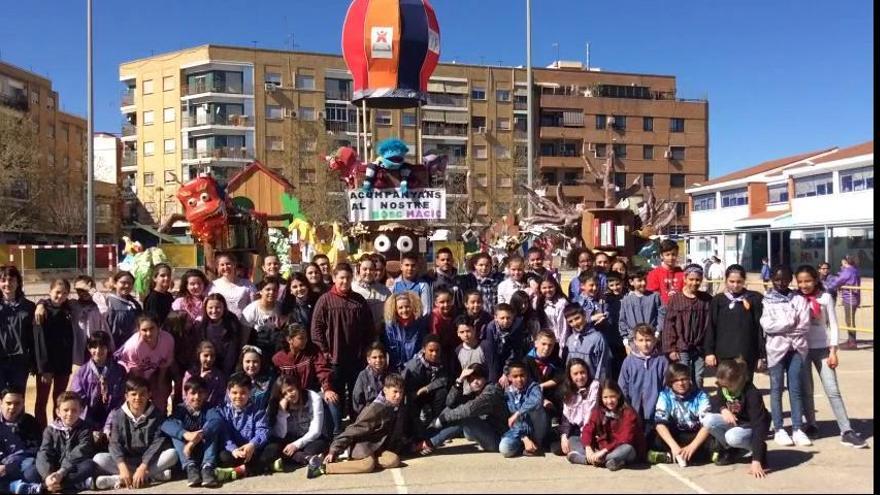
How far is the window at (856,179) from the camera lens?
103 feet

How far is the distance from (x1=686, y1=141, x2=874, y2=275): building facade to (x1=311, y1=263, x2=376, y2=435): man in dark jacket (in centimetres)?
2373

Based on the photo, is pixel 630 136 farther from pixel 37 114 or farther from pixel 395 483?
pixel 395 483

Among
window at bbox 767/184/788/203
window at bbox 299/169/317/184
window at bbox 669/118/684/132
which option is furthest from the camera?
window at bbox 669/118/684/132

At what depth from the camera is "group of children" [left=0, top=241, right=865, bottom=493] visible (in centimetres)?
530

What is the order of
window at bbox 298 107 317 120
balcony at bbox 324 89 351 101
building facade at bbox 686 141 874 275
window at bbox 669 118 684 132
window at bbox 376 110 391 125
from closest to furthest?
building facade at bbox 686 141 874 275, window at bbox 298 107 317 120, balcony at bbox 324 89 351 101, window at bbox 376 110 391 125, window at bbox 669 118 684 132

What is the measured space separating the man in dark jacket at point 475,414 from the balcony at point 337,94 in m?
52.1

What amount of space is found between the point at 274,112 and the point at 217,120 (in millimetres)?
4058

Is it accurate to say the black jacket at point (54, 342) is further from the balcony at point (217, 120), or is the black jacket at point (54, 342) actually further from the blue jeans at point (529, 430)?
the balcony at point (217, 120)

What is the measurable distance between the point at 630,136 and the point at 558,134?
6024 mm

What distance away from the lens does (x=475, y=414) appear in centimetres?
579

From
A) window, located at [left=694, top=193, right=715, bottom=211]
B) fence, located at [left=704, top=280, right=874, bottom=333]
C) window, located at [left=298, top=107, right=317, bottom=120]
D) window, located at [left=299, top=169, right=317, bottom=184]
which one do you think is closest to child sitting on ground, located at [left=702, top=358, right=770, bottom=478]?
fence, located at [left=704, top=280, right=874, bottom=333]

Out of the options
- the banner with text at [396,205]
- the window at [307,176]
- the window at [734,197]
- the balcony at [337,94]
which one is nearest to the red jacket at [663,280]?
the banner with text at [396,205]

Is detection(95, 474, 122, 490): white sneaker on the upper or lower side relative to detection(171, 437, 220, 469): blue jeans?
lower

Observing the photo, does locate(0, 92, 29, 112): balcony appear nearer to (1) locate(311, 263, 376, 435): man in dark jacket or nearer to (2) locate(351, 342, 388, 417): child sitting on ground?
(1) locate(311, 263, 376, 435): man in dark jacket
